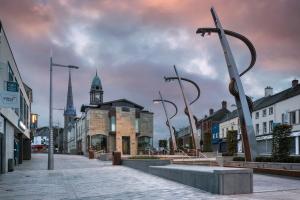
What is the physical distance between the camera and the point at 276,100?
57.9 meters

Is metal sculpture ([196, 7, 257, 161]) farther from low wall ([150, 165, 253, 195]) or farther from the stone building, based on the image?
the stone building

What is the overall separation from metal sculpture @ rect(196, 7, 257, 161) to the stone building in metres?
59.3

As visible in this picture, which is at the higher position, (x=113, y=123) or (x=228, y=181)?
(x=113, y=123)

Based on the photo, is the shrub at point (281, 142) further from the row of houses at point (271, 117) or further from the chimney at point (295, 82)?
the chimney at point (295, 82)

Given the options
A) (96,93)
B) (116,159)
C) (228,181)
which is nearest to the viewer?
(228,181)

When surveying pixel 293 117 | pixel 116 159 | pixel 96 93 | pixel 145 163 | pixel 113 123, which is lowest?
pixel 116 159

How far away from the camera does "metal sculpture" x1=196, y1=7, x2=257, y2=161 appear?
29155mm

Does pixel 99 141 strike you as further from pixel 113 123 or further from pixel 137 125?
pixel 137 125

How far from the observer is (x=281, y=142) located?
26.8 metres

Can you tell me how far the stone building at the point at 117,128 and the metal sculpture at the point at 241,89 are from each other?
59.3 meters

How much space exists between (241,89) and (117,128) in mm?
64156

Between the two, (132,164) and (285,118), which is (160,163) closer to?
(132,164)

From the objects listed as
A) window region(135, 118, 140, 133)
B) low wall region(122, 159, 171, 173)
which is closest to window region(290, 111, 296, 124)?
low wall region(122, 159, 171, 173)

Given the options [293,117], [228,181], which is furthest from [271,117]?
[228,181]
